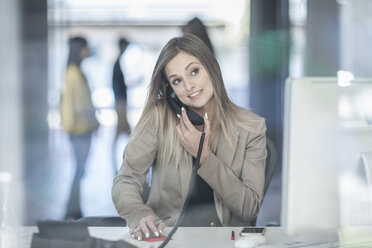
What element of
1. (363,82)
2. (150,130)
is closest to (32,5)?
(150,130)

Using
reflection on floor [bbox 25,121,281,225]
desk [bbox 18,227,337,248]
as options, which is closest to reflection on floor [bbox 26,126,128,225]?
reflection on floor [bbox 25,121,281,225]

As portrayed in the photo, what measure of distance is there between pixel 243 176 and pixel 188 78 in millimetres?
355

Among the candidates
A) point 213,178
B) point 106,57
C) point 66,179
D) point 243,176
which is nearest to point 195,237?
point 213,178

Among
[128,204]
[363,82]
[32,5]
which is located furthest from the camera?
[32,5]

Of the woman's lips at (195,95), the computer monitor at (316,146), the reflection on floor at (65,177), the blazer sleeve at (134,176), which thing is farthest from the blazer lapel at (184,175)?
the reflection on floor at (65,177)

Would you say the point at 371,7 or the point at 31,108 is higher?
the point at 371,7

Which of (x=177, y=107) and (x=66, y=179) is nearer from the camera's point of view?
(x=177, y=107)

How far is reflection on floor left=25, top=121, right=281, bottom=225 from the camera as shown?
4074 mm

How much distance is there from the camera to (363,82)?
3.20ft

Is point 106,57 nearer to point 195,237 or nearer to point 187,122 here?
point 187,122

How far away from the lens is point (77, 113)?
15.5 feet

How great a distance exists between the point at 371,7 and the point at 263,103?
2024 millimetres

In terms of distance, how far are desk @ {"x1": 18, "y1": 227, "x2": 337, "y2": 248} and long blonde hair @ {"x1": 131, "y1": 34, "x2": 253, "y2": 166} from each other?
0.41 m

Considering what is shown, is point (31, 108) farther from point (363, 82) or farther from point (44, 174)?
point (363, 82)
